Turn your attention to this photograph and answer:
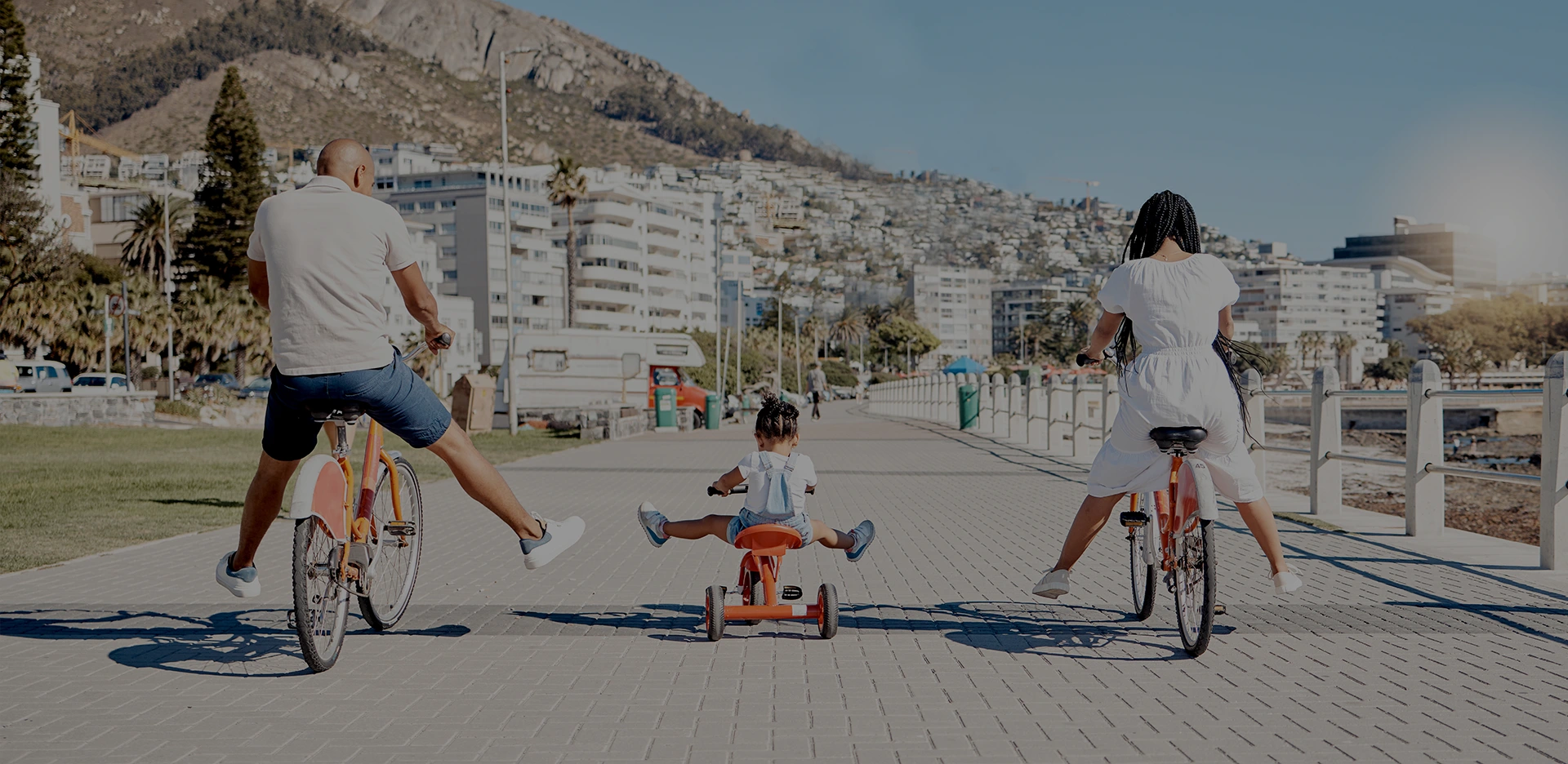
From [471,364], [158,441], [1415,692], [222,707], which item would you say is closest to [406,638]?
[222,707]

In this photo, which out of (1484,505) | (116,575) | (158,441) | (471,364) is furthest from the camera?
(471,364)

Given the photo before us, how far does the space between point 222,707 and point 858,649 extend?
2372 mm

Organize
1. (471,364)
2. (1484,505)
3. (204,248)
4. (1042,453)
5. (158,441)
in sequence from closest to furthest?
(1042,453) < (158,441) < (1484,505) < (204,248) < (471,364)

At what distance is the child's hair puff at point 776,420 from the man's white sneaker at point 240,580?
207 centimetres

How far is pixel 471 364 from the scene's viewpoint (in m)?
111

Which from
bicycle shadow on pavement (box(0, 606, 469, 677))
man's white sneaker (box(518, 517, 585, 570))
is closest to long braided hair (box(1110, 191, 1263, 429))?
man's white sneaker (box(518, 517, 585, 570))

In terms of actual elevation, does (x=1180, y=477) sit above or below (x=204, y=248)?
below

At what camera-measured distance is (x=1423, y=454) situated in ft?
30.7

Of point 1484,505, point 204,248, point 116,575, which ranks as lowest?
point 1484,505

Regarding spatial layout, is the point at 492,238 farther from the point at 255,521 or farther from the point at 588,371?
the point at 255,521

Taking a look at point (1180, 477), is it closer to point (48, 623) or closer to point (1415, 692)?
point (1415, 692)

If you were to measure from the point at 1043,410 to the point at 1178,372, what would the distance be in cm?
1720

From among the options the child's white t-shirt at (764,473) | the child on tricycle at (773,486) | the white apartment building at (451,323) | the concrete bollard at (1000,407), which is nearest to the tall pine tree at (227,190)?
the white apartment building at (451,323)

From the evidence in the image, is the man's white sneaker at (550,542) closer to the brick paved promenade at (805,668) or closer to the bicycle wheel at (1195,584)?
the brick paved promenade at (805,668)
